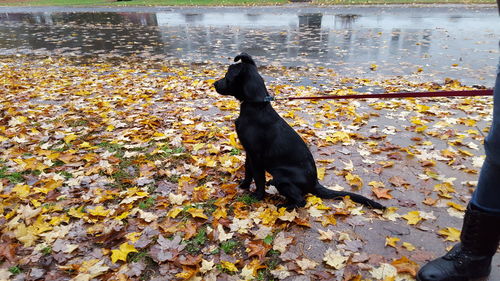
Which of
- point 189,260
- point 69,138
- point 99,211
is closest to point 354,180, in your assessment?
point 189,260

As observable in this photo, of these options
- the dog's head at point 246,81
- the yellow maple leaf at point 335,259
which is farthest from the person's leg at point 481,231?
the dog's head at point 246,81

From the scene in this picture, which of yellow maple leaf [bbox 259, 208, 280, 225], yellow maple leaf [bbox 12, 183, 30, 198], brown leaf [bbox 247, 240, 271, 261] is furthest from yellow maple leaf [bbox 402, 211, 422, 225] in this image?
yellow maple leaf [bbox 12, 183, 30, 198]

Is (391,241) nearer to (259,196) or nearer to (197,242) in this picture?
(259,196)

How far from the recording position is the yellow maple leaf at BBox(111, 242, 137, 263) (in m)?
2.42

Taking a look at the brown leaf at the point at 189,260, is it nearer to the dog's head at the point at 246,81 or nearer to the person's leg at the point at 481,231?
the dog's head at the point at 246,81

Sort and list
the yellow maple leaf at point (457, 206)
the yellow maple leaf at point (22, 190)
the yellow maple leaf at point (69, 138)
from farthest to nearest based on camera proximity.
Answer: the yellow maple leaf at point (69, 138) < the yellow maple leaf at point (22, 190) < the yellow maple leaf at point (457, 206)

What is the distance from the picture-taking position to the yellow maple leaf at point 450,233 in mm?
2574

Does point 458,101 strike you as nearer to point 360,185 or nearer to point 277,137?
point 360,185

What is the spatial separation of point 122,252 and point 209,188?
1078mm

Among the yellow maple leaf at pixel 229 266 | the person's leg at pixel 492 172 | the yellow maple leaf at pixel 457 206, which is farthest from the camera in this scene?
the yellow maple leaf at pixel 457 206

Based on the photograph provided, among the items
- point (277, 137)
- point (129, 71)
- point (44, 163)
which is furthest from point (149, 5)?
point (277, 137)

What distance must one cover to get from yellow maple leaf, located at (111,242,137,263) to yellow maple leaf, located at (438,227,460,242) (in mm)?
2474

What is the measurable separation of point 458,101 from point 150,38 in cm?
1003

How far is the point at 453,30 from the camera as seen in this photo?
11.0m
